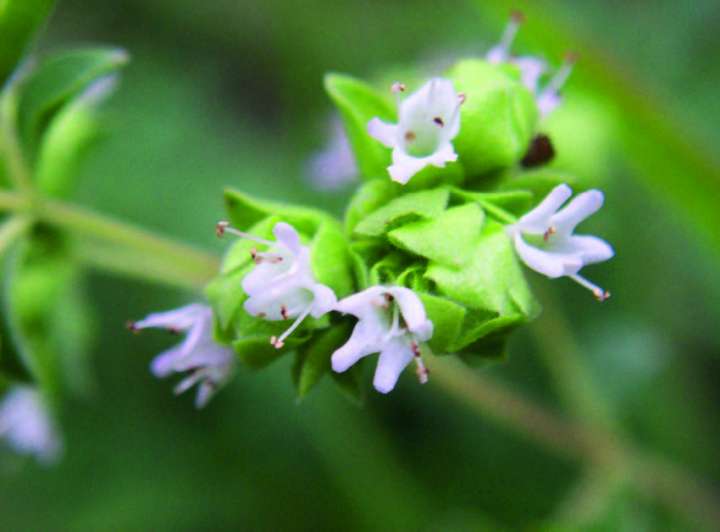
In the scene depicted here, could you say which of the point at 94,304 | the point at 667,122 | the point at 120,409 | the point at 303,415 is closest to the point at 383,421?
the point at 303,415

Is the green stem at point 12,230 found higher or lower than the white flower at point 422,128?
lower

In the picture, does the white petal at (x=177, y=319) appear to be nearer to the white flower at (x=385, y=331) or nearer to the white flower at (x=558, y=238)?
the white flower at (x=385, y=331)

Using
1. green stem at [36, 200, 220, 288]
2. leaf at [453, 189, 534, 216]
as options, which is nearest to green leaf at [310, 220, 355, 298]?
leaf at [453, 189, 534, 216]

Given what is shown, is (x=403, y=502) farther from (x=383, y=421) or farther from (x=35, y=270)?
(x=35, y=270)

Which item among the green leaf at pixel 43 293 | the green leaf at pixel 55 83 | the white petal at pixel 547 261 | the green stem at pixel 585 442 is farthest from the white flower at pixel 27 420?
the white petal at pixel 547 261

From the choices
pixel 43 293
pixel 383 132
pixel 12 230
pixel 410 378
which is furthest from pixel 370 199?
pixel 410 378

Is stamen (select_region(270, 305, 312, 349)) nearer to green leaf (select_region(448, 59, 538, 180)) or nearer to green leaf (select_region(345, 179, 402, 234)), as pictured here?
green leaf (select_region(345, 179, 402, 234))

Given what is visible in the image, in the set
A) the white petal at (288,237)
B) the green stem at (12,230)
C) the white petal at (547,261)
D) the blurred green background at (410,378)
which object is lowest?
the blurred green background at (410,378)
